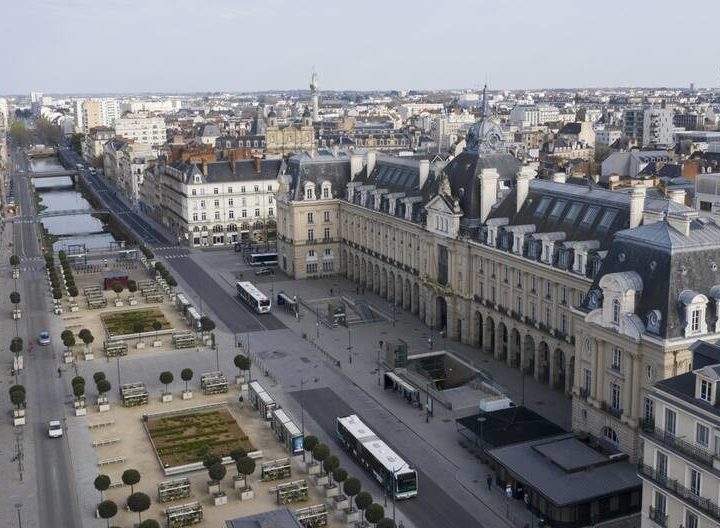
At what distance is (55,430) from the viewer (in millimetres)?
70375

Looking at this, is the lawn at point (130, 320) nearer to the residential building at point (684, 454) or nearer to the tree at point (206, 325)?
the tree at point (206, 325)

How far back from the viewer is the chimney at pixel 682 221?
2333 inches

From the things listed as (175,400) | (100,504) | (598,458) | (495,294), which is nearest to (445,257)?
(495,294)

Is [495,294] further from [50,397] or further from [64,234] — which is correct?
[64,234]

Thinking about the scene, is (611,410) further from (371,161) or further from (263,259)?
(263,259)

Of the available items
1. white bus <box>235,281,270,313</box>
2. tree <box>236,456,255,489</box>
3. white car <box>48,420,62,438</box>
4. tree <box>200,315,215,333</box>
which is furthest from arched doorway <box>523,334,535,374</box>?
white car <box>48,420,62,438</box>

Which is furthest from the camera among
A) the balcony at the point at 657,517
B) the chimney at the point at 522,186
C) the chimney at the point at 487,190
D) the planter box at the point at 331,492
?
the chimney at the point at 487,190

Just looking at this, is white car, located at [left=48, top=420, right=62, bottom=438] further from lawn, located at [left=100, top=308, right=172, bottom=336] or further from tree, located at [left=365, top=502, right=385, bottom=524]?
tree, located at [left=365, top=502, right=385, bottom=524]

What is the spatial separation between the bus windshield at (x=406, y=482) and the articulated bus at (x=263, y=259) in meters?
82.3

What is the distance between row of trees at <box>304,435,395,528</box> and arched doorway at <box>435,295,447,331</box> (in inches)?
1432

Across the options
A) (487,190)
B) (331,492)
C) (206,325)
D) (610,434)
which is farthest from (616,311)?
(206,325)

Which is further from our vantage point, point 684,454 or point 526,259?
point 526,259

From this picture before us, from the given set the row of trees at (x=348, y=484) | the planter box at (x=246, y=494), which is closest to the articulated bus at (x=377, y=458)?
the row of trees at (x=348, y=484)

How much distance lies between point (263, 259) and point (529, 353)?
63.5 meters
